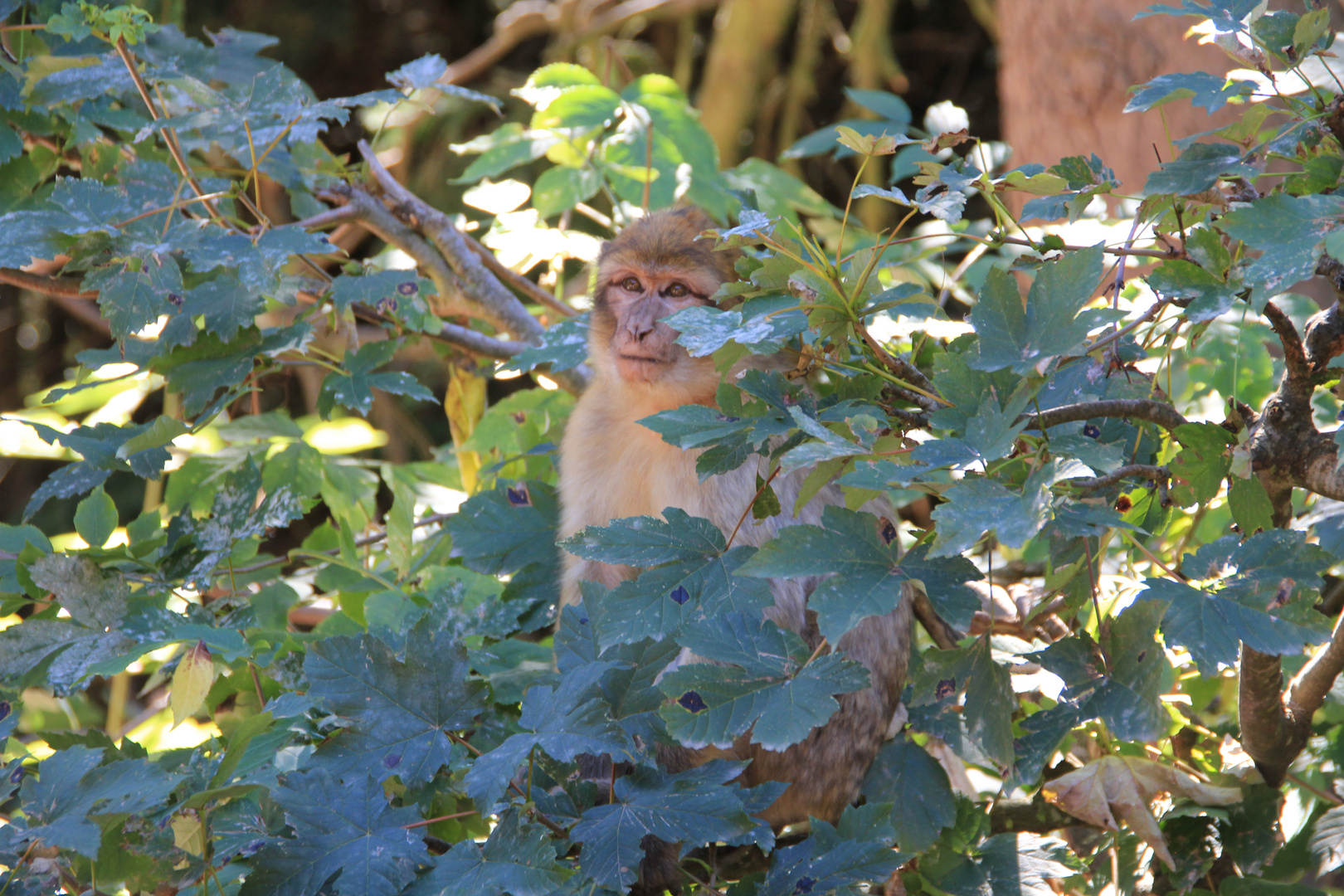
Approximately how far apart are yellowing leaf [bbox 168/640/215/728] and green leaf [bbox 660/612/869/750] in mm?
771

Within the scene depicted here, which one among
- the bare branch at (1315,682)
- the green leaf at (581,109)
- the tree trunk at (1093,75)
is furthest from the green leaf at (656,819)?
the tree trunk at (1093,75)

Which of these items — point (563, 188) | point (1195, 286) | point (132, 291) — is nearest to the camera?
point (1195, 286)

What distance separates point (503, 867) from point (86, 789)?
0.49m

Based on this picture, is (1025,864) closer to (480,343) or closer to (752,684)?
(752,684)

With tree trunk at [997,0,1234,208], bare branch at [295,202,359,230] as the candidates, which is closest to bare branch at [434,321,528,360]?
bare branch at [295,202,359,230]

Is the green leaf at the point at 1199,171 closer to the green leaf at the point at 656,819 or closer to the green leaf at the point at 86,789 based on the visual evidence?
the green leaf at the point at 656,819

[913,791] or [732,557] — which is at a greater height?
[732,557]

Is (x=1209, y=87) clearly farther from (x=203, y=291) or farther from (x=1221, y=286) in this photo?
(x=203, y=291)

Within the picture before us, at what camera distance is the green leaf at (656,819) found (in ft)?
3.74

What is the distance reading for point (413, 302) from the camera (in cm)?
216

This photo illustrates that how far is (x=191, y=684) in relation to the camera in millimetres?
1534

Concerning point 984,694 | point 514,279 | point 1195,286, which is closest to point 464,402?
point 514,279

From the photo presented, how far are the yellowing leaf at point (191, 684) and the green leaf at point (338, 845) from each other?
39cm

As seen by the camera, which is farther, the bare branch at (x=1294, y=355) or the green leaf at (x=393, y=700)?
the green leaf at (x=393, y=700)
